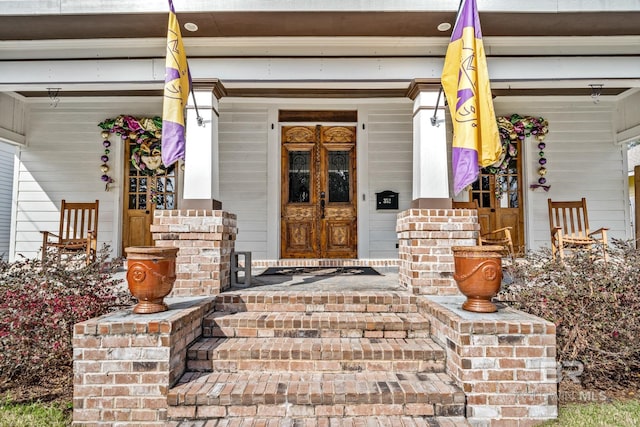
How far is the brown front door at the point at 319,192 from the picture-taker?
5.82 metres

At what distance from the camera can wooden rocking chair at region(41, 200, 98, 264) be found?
17.2ft

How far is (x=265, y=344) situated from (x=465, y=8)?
2911 millimetres

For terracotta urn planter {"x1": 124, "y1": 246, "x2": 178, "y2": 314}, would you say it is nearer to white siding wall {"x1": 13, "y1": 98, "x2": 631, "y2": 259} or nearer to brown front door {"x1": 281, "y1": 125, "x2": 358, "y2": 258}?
white siding wall {"x1": 13, "y1": 98, "x2": 631, "y2": 259}

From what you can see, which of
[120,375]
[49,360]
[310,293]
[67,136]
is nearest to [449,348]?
[310,293]

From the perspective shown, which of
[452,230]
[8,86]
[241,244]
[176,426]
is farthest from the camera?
[241,244]

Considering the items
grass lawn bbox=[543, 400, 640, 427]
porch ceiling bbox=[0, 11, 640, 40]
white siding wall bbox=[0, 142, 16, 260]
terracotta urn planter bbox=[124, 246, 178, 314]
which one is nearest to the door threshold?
porch ceiling bbox=[0, 11, 640, 40]

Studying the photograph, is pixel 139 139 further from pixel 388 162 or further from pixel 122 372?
pixel 122 372

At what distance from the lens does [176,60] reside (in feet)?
10.2

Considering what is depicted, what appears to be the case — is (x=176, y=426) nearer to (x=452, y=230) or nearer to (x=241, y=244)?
(x=452, y=230)

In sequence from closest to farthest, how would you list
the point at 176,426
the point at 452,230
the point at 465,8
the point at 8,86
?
the point at 176,426 → the point at 465,8 → the point at 452,230 → the point at 8,86

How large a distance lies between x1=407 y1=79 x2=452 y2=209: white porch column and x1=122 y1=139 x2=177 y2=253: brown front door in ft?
12.6

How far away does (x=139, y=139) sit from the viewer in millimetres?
5922

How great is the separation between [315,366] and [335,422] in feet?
1.46

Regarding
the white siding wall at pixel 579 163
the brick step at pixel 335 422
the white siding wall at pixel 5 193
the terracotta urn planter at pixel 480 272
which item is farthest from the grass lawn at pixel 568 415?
the white siding wall at pixel 5 193
